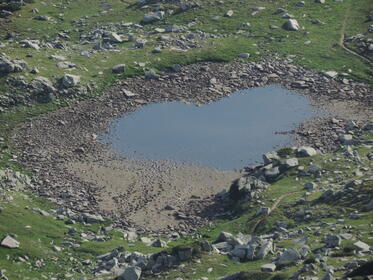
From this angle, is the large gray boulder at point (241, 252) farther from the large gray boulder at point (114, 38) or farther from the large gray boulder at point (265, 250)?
the large gray boulder at point (114, 38)

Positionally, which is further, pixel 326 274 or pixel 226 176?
pixel 226 176

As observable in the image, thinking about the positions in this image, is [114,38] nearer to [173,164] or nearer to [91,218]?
[173,164]

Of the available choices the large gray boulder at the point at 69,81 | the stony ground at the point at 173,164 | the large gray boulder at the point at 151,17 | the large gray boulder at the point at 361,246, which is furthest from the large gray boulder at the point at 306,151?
the large gray boulder at the point at 151,17

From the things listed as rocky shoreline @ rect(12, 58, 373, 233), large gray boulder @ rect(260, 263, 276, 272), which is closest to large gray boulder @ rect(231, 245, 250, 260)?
large gray boulder @ rect(260, 263, 276, 272)

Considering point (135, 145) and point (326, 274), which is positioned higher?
point (326, 274)

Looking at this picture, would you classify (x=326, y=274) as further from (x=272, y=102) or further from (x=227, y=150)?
(x=272, y=102)

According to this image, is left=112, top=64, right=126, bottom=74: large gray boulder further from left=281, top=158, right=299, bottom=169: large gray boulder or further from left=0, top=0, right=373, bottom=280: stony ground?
left=281, top=158, right=299, bottom=169: large gray boulder

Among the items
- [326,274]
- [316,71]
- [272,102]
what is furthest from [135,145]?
[326,274]

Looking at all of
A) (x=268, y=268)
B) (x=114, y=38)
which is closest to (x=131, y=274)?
(x=268, y=268)
